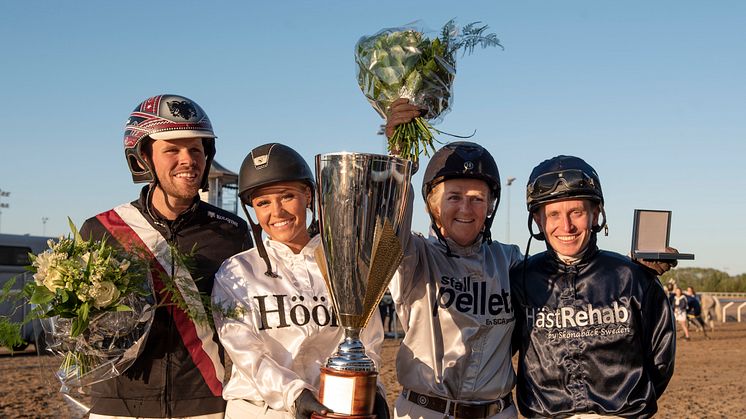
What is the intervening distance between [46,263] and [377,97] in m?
1.99

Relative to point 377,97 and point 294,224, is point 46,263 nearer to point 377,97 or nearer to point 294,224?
point 294,224

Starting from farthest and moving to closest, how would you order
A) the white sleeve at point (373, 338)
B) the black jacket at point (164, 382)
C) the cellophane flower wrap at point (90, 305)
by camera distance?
the black jacket at point (164, 382) → the white sleeve at point (373, 338) → the cellophane flower wrap at point (90, 305)

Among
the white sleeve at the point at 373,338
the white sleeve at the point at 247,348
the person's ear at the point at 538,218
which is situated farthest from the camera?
the person's ear at the point at 538,218

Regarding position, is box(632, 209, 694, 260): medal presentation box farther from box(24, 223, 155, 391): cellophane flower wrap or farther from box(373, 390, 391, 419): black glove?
box(24, 223, 155, 391): cellophane flower wrap

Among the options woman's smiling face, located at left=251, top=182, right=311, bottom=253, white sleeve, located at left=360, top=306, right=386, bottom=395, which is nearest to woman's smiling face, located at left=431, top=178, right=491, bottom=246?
white sleeve, located at left=360, top=306, right=386, bottom=395

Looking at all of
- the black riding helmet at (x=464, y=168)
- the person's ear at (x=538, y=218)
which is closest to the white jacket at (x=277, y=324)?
the black riding helmet at (x=464, y=168)

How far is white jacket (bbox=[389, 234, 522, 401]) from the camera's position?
4.15m

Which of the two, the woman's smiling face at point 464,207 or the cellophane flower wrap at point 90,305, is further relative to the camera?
the woman's smiling face at point 464,207

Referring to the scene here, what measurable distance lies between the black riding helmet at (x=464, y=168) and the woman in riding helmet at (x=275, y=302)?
2.46ft

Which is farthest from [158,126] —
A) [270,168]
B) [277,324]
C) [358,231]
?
[358,231]

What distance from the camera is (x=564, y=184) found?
416 cm

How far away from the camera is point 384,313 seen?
27469 mm

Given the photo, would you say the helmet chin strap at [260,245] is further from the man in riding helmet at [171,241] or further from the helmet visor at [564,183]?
the helmet visor at [564,183]

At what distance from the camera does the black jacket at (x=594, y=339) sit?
12.9ft
